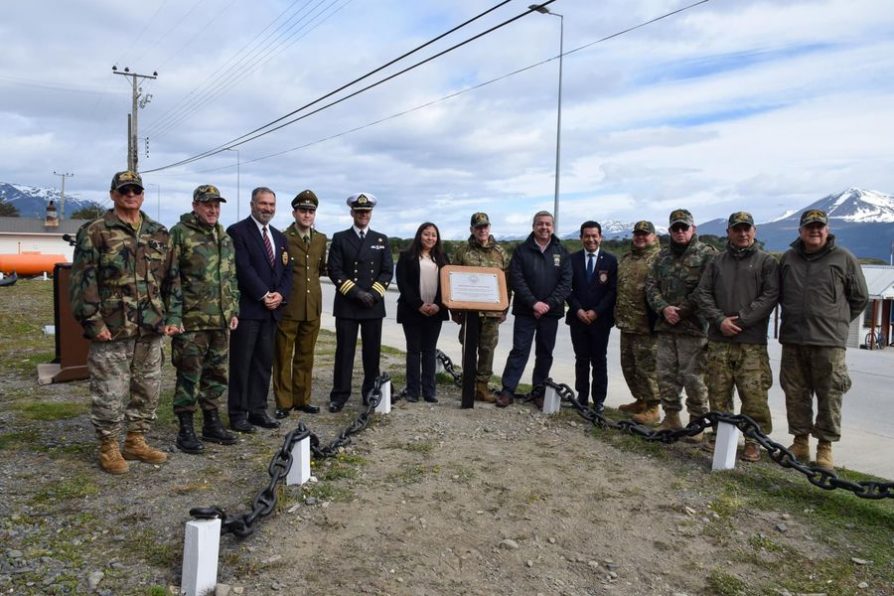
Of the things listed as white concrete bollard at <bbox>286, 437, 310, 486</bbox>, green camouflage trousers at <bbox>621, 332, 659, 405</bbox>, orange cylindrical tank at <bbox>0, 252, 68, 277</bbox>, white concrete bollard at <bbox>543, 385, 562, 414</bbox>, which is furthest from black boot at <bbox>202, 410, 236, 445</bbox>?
orange cylindrical tank at <bbox>0, 252, 68, 277</bbox>

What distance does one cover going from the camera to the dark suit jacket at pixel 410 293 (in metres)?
7.00

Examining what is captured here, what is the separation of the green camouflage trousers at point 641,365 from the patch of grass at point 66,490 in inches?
187

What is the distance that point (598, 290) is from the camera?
23.4 feet

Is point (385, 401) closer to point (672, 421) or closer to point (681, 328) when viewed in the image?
point (672, 421)

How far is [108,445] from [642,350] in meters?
4.65

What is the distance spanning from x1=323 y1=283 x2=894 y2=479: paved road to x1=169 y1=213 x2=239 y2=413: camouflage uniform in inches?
182

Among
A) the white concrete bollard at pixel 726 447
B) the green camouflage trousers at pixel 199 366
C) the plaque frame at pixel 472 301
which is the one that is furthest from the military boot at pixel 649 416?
the green camouflage trousers at pixel 199 366

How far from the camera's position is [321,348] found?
1140 centimetres

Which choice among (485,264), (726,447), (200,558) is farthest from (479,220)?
(200,558)

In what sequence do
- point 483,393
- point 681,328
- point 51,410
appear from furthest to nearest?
point 483,393
point 51,410
point 681,328

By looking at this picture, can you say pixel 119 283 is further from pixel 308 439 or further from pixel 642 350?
pixel 642 350

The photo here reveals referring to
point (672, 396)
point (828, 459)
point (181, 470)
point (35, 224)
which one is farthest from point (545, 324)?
point (35, 224)

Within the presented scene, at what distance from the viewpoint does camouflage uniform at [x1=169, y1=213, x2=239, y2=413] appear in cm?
526

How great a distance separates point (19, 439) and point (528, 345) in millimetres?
4553
